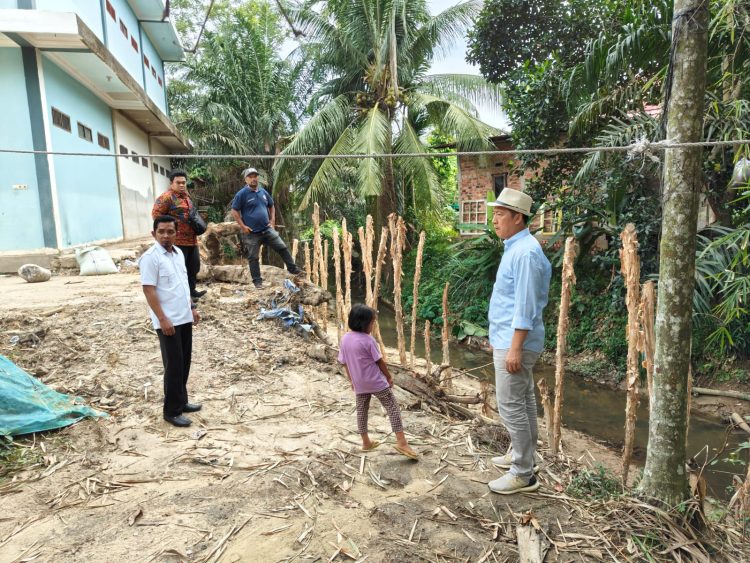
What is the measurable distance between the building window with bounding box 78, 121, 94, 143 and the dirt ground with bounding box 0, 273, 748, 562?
A: 6.92 meters

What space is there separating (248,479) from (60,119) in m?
9.20

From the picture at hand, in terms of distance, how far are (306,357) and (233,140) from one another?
43.8ft

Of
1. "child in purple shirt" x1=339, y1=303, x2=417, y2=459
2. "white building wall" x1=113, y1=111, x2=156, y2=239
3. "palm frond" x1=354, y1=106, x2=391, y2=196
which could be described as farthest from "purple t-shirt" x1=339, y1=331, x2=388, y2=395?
"white building wall" x1=113, y1=111, x2=156, y2=239

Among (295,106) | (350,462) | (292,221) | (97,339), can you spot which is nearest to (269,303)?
(97,339)

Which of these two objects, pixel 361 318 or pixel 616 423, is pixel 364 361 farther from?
pixel 616 423

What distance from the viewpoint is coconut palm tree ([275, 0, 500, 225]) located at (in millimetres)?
11586

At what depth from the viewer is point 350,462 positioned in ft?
9.84

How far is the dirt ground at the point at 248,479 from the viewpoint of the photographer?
225 centimetres

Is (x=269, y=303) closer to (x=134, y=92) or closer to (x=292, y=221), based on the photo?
(x=134, y=92)

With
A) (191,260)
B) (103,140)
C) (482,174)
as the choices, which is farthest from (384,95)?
(191,260)

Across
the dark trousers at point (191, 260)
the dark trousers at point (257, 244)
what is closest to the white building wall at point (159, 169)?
the dark trousers at point (257, 244)

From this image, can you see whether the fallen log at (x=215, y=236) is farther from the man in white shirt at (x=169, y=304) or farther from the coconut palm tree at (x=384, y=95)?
the man in white shirt at (x=169, y=304)

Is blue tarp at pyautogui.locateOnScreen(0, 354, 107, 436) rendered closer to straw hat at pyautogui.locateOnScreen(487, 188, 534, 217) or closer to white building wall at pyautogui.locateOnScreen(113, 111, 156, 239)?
straw hat at pyautogui.locateOnScreen(487, 188, 534, 217)

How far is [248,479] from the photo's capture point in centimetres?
276
